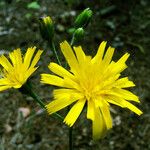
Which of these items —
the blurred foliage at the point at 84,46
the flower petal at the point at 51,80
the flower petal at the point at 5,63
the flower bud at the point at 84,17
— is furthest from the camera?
the blurred foliage at the point at 84,46

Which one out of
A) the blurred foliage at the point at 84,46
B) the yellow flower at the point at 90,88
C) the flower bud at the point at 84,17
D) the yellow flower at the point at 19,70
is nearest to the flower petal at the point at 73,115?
the yellow flower at the point at 90,88

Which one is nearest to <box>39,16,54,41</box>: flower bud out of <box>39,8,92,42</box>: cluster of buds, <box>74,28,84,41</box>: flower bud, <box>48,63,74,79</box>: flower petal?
<box>39,8,92,42</box>: cluster of buds

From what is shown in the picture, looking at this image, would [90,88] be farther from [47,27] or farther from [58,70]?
[47,27]

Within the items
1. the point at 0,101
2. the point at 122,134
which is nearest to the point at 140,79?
the point at 122,134

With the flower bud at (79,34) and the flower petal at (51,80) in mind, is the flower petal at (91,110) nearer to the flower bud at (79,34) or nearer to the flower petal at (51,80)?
the flower petal at (51,80)

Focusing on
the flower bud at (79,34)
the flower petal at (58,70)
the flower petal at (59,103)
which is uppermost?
the flower bud at (79,34)

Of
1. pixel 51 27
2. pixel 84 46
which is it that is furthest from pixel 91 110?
pixel 84 46
